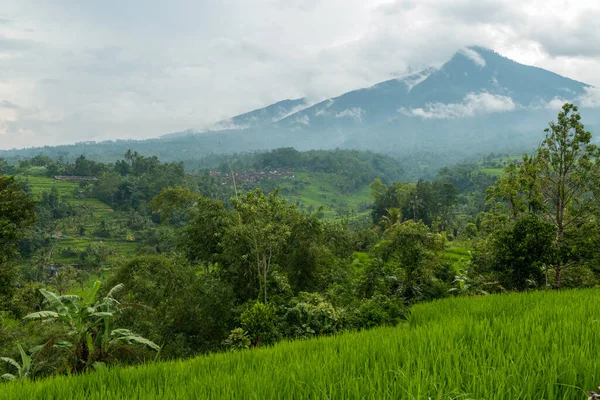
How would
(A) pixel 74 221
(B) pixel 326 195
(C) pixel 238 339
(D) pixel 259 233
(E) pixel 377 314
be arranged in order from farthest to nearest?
(B) pixel 326 195, (A) pixel 74 221, (D) pixel 259 233, (C) pixel 238 339, (E) pixel 377 314

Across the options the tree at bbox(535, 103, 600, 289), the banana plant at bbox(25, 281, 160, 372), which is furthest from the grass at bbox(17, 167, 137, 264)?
the tree at bbox(535, 103, 600, 289)

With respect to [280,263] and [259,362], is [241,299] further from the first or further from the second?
[259,362]

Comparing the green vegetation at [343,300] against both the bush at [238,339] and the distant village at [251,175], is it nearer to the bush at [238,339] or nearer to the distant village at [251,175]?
the bush at [238,339]

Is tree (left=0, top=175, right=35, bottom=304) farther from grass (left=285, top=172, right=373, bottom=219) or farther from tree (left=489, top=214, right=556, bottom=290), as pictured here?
grass (left=285, top=172, right=373, bottom=219)

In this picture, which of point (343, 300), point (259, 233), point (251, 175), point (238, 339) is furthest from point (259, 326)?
point (251, 175)

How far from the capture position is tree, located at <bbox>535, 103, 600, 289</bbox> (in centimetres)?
917

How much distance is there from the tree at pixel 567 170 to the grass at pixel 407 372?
654 centimetres

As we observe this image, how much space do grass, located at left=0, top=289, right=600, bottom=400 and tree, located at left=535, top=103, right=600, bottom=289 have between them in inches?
258

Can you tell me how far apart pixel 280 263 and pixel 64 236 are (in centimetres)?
5181

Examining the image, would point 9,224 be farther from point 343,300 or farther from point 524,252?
point 524,252

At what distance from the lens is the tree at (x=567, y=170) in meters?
9.17

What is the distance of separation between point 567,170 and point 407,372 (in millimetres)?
9619

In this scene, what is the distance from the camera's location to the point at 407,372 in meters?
2.51

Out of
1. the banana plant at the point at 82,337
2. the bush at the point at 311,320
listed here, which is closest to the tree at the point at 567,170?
the bush at the point at 311,320
